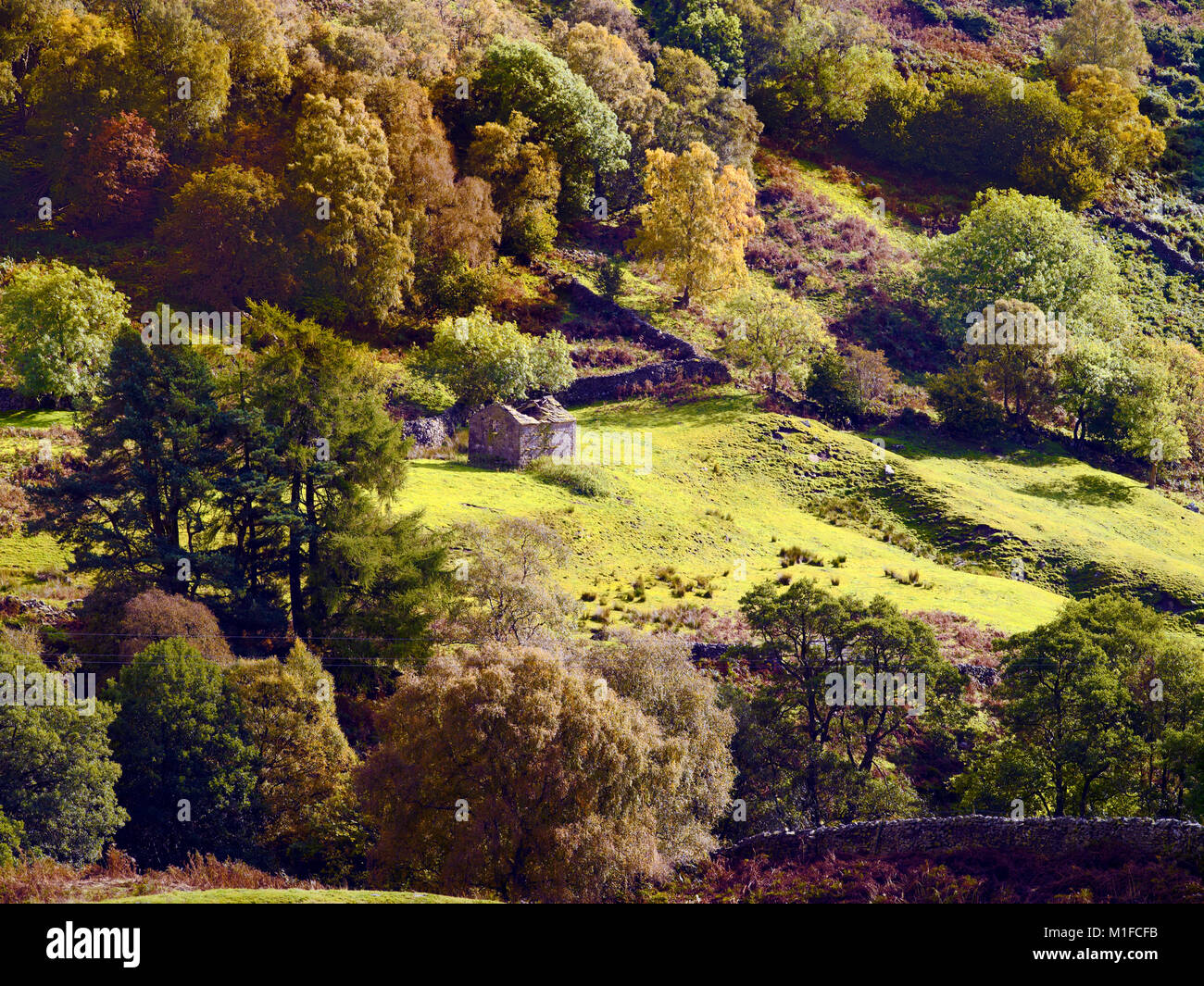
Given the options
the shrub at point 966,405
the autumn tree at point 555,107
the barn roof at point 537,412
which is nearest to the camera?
the barn roof at point 537,412

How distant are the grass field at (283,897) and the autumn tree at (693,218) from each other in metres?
53.9

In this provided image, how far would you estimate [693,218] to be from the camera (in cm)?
7706

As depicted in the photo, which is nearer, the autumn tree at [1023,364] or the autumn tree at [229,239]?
the autumn tree at [229,239]

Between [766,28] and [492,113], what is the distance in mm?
31113

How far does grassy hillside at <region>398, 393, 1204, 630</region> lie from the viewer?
52312 millimetres

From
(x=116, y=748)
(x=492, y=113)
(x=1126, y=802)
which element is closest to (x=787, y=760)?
(x=1126, y=802)

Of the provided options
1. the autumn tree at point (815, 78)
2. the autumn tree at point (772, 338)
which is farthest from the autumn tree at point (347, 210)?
the autumn tree at point (815, 78)

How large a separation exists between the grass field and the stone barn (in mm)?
32215

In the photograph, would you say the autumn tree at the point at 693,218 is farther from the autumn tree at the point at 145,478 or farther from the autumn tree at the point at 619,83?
the autumn tree at the point at 145,478

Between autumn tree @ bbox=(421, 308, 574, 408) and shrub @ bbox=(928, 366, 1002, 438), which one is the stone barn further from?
shrub @ bbox=(928, 366, 1002, 438)

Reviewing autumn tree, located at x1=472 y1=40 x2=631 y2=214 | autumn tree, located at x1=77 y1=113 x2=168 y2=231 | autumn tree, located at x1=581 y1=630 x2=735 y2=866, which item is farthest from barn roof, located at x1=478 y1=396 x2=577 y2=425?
autumn tree, located at x1=472 y1=40 x2=631 y2=214

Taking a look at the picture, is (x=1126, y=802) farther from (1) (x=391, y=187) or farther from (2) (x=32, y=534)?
(1) (x=391, y=187)

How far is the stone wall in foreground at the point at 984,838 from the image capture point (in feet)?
96.7

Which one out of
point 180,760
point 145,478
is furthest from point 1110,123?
point 180,760
